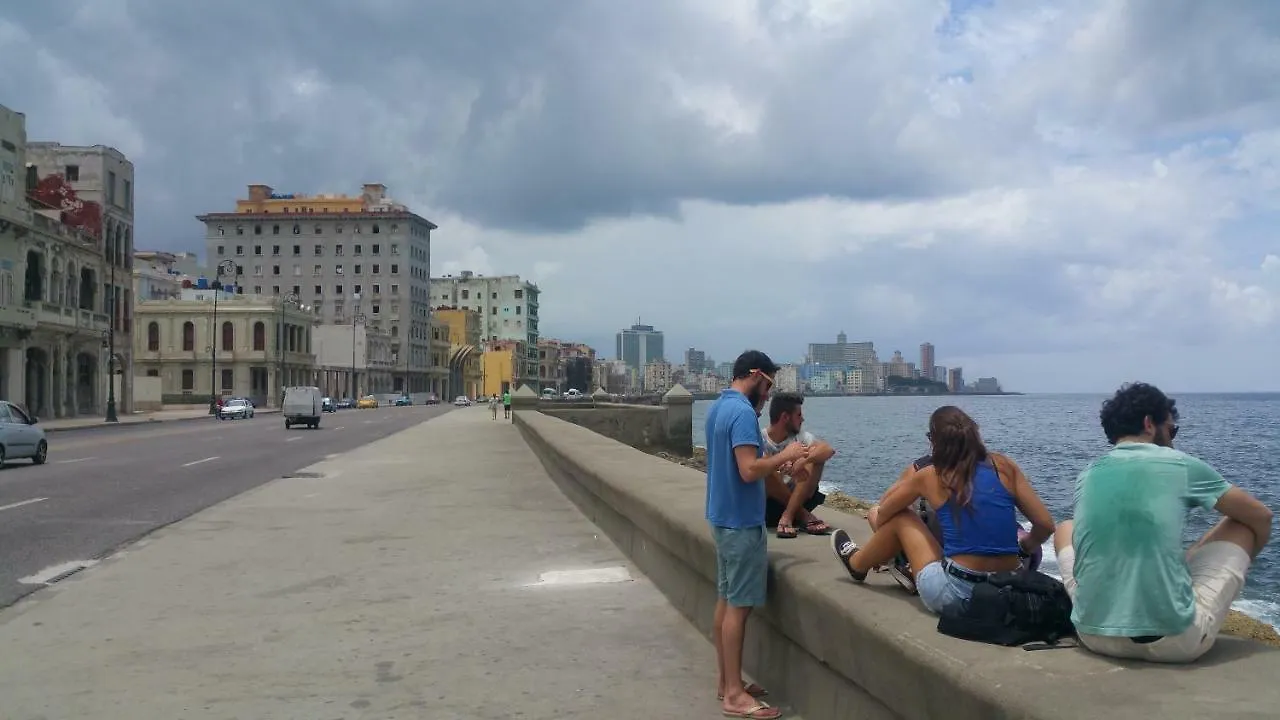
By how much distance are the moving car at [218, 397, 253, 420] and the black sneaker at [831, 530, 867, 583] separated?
206 feet

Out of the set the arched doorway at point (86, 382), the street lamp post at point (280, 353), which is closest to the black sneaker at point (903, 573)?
the arched doorway at point (86, 382)

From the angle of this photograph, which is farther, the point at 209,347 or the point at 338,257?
the point at 338,257

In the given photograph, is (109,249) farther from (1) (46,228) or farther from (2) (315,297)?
(2) (315,297)

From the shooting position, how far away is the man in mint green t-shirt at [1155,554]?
11.4 feet

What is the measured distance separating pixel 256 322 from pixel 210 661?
91.9 meters

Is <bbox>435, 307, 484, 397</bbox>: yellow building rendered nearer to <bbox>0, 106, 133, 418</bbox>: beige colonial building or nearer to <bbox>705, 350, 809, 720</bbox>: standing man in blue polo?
<bbox>0, 106, 133, 418</bbox>: beige colonial building

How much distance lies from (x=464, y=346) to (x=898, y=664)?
152 meters

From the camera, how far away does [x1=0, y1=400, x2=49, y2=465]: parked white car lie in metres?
22.4

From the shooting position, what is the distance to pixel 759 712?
4992 mm

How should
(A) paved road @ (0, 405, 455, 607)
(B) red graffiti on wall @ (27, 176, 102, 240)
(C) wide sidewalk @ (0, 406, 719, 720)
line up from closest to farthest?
1. (C) wide sidewalk @ (0, 406, 719, 720)
2. (A) paved road @ (0, 405, 455, 607)
3. (B) red graffiti on wall @ (27, 176, 102, 240)

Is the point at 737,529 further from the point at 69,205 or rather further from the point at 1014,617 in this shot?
the point at 69,205

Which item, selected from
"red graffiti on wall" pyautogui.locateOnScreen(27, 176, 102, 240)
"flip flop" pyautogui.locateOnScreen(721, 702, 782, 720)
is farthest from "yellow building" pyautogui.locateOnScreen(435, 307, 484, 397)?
"flip flop" pyautogui.locateOnScreen(721, 702, 782, 720)

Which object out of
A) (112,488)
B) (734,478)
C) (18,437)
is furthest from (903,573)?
(18,437)

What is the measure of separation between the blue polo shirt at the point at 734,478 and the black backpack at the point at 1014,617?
1.34 meters
